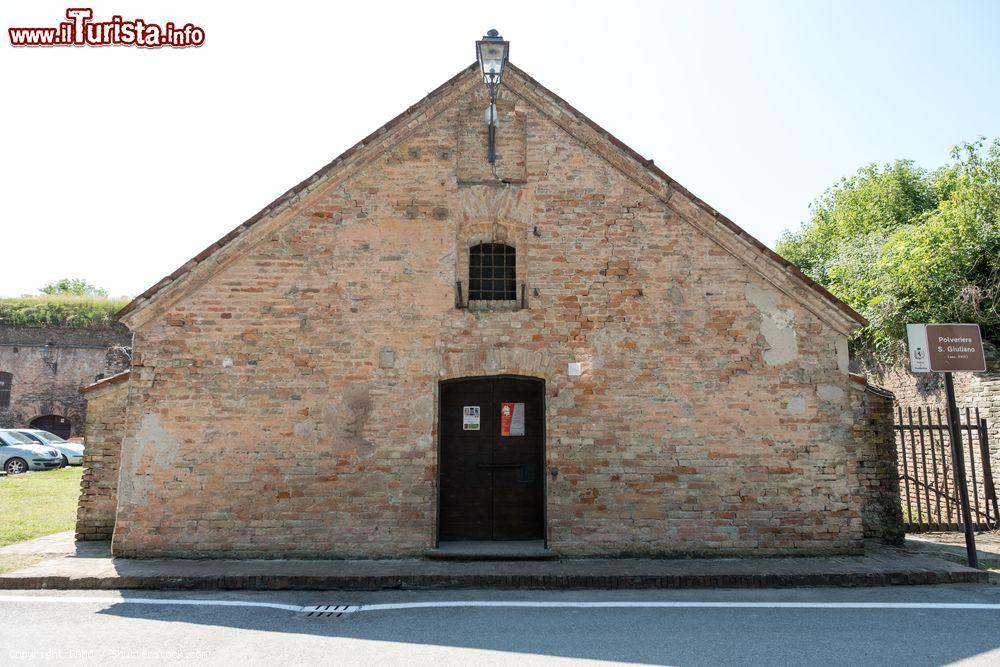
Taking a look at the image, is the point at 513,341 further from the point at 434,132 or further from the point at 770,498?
the point at 770,498

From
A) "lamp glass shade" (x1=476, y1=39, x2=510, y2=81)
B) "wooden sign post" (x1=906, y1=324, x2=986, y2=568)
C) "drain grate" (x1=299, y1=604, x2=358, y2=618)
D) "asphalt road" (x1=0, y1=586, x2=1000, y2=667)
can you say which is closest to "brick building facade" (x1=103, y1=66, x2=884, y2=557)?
"lamp glass shade" (x1=476, y1=39, x2=510, y2=81)

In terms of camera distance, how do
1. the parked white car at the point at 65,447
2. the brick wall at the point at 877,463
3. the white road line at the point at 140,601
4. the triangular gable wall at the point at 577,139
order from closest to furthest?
the white road line at the point at 140,601, the triangular gable wall at the point at 577,139, the brick wall at the point at 877,463, the parked white car at the point at 65,447

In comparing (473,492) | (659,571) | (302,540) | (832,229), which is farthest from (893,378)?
(832,229)

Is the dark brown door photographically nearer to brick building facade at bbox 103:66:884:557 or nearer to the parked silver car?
brick building facade at bbox 103:66:884:557

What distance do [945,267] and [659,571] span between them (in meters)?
10.6

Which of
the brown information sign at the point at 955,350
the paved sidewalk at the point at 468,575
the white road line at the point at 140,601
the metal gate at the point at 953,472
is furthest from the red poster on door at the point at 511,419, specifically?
the metal gate at the point at 953,472

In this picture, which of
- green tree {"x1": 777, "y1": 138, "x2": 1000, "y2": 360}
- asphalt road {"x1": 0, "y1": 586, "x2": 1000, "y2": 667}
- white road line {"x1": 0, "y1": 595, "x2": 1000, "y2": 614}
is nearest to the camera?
asphalt road {"x1": 0, "y1": 586, "x2": 1000, "y2": 667}

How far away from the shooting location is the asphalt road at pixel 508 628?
17.1 feet

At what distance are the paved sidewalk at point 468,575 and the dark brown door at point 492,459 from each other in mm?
1053

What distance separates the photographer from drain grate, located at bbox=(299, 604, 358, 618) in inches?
253

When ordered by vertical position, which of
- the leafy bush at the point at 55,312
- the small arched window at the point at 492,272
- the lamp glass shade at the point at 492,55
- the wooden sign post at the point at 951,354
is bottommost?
the wooden sign post at the point at 951,354

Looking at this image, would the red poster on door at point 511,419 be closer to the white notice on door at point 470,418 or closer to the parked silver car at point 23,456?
the white notice on door at point 470,418

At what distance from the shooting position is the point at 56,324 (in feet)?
99.0

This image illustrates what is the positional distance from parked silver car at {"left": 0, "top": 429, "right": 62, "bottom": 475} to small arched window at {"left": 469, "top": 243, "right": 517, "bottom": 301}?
21645mm
